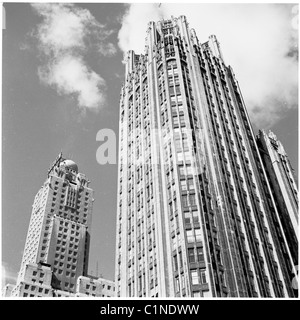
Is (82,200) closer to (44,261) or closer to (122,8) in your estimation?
(44,261)

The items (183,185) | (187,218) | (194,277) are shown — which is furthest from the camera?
(183,185)

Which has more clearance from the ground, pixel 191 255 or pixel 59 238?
pixel 59 238

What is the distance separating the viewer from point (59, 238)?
11256cm

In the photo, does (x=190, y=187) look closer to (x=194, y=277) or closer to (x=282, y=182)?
(x=194, y=277)

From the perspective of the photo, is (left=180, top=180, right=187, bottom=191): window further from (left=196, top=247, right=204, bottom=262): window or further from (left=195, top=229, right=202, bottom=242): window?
(left=196, top=247, right=204, bottom=262): window

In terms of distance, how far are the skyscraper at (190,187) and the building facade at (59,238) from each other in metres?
44.7

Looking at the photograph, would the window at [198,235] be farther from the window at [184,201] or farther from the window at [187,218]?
the window at [184,201]

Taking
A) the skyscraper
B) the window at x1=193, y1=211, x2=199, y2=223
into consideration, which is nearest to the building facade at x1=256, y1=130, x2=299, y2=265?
the skyscraper

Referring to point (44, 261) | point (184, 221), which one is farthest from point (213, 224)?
point (44, 261)

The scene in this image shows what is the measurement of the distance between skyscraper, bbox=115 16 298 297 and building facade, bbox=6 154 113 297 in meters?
44.7

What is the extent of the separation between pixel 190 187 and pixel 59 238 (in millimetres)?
72282

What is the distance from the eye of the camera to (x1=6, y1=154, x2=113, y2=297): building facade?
314 ft

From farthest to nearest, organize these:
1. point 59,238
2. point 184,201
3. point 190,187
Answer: point 59,238 < point 190,187 < point 184,201

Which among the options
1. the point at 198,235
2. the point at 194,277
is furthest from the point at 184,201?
the point at 194,277
